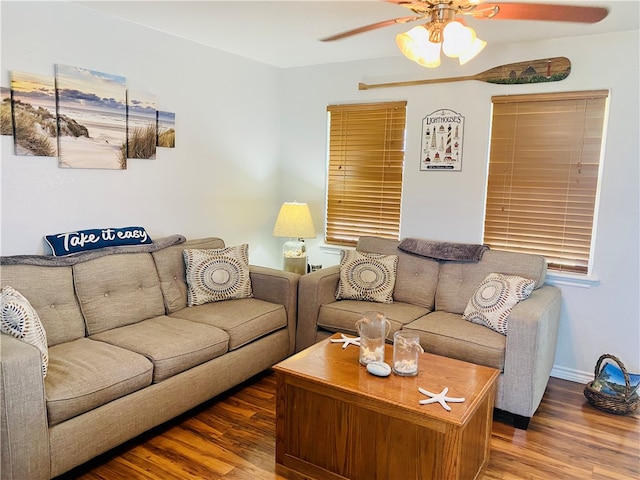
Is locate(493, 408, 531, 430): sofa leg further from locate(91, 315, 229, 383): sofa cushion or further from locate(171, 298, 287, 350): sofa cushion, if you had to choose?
locate(91, 315, 229, 383): sofa cushion

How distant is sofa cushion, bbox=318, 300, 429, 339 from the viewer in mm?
3184

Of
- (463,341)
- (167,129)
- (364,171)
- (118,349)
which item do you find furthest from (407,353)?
(167,129)

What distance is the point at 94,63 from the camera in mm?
2979

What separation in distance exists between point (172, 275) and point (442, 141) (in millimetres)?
2257

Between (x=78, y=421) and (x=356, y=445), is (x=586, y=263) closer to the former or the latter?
(x=356, y=445)

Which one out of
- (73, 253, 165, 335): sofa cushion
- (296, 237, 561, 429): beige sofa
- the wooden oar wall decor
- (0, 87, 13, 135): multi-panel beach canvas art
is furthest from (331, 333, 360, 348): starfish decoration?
the wooden oar wall decor

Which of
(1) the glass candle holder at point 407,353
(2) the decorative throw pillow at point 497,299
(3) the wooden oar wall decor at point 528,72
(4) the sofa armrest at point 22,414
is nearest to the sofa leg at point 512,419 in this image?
(2) the decorative throw pillow at point 497,299

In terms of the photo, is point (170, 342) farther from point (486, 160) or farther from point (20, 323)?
point (486, 160)

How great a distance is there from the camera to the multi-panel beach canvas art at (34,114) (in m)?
2.61

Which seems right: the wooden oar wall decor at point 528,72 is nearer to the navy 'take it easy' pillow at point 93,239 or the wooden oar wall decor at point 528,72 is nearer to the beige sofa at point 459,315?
the beige sofa at point 459,315

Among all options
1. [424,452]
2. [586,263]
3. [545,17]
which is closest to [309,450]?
[424,452]

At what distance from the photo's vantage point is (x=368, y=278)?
11.6ft

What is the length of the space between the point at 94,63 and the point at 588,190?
A: 131 inches

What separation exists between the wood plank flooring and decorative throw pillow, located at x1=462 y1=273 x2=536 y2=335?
0.59 meters
